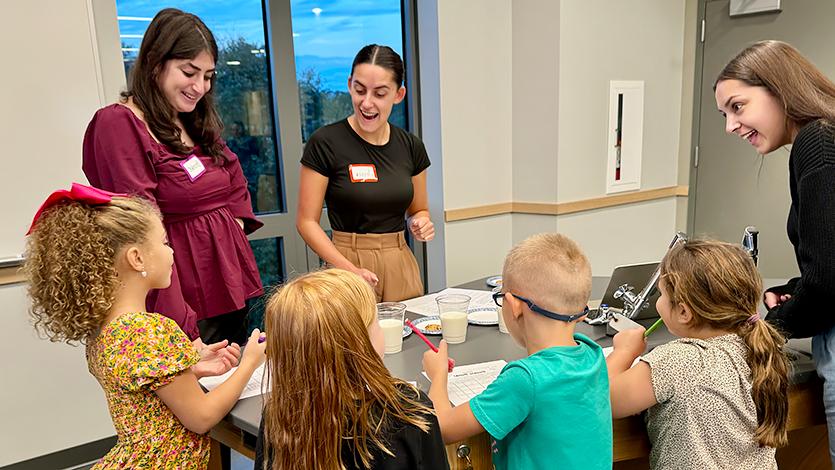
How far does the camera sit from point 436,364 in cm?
124

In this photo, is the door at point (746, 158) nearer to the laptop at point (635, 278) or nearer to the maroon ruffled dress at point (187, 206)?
the laptop at point (635, 278)

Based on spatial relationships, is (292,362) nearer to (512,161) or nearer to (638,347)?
(638,347)

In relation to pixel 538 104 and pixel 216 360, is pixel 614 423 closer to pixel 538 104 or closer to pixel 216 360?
pixel 216 360

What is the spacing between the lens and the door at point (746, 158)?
360 cm

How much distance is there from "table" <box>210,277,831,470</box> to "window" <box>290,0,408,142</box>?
2104mm

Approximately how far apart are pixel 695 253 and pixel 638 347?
10.0 inches

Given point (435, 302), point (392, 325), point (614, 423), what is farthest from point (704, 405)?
point (435, 302)

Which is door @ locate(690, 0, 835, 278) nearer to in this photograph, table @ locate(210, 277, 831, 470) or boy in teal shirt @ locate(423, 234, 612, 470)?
table @ locate(210, 277, 831, 470)

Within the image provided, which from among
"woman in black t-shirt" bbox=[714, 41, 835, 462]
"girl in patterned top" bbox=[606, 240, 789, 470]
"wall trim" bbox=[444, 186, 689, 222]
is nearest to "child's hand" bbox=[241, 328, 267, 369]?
"girl in patterned top" bbox=[606, 240, 789, 470]

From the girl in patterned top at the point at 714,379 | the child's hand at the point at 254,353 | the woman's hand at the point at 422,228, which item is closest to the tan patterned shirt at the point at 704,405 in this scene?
the girl in patterned top at the point at 714,379

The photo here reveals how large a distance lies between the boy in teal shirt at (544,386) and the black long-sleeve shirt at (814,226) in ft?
1.66

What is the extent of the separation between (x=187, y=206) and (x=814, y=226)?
1612 mm

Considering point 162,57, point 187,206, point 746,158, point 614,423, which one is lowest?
point 614,423

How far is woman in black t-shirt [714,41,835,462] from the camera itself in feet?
4.08
